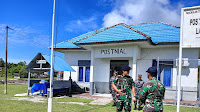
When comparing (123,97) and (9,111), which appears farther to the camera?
(9,111)

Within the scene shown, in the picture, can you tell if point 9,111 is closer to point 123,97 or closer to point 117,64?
point 123,97

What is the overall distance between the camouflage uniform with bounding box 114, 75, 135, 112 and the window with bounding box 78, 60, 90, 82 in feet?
36.2

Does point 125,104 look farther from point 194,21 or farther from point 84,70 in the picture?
point 84,70

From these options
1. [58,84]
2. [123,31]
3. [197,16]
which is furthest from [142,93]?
[58,84]

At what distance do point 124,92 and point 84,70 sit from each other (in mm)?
11401

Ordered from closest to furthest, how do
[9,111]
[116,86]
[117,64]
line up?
[116,86] → [9,111] → [117,64]

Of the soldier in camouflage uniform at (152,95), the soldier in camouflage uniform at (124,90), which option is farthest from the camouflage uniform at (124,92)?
the soldier in camouflage uniform at (152,95)

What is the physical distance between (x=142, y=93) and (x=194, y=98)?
9875 mm

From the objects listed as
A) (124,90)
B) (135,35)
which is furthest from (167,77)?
(124,90)

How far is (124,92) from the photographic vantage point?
534 cm

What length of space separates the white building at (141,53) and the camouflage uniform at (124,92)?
20.5 feet

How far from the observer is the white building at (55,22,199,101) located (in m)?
12.3

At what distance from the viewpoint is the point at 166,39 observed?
505 inches

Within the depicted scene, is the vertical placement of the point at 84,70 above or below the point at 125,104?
above
